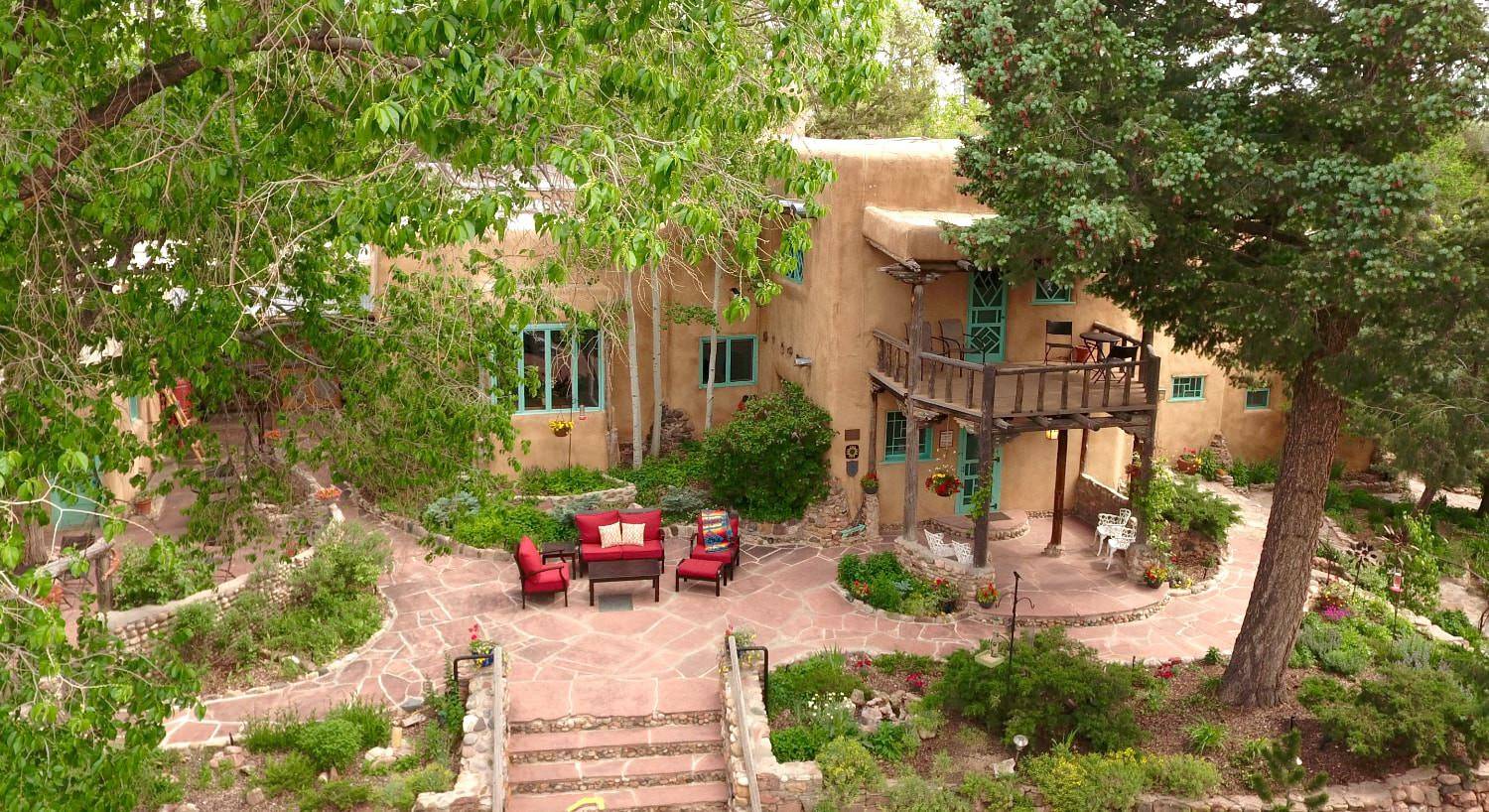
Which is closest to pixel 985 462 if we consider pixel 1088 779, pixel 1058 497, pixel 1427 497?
pixel 1058 497

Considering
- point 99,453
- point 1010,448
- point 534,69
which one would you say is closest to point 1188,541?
point 1010,448

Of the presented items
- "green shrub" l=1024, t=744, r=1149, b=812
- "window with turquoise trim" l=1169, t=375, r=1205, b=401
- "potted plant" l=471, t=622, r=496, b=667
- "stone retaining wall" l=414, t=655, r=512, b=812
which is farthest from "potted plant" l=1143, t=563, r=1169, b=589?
"potted plant" l=471, t=622, r=496, b=667

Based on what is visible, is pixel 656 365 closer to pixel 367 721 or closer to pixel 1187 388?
pixel 367 721

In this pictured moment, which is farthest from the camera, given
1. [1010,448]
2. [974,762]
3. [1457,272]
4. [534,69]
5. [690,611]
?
[1010,448]

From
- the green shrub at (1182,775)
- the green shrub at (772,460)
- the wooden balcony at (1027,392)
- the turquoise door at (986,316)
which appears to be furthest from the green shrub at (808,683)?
the turquoise door at (986,316)

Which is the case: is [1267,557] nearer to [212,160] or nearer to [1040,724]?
[1040,724]

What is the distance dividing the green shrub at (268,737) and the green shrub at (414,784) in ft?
4.31

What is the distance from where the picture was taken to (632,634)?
15.2 meters

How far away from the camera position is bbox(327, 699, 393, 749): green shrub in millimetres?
12586

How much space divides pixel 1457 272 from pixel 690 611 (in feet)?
33.4

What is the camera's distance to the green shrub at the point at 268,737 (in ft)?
40.2

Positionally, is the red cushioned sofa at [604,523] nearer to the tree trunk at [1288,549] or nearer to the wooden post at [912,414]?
the wooden post at [912,414]

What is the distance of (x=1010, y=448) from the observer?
1959 cm

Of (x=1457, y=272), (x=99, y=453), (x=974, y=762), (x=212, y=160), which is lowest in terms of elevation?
(x=974, y=762)
